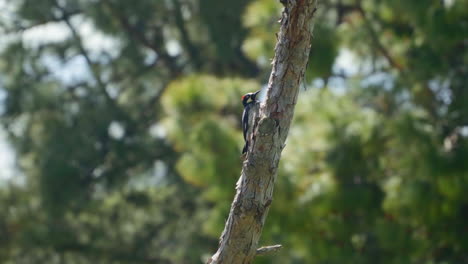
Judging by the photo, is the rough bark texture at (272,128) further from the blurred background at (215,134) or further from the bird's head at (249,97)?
the blurred background at (215,134)

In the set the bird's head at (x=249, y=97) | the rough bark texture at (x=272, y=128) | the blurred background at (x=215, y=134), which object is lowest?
the rough bark texture at (x=272, y=128)

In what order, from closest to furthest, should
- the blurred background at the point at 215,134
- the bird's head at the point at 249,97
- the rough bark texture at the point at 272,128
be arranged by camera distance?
the rough bark texture at the point at 272,128 → the bird's head at the point at 249,97 → the blurred background at the point at 215,134

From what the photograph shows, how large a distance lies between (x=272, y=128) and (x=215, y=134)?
389 cm

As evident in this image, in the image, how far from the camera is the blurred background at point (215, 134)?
689 cm

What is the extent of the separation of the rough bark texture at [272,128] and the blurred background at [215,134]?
367 cm

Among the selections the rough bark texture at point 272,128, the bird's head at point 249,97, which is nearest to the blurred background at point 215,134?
the bird's head at point 249,97

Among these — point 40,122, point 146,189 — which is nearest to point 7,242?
point 40,122

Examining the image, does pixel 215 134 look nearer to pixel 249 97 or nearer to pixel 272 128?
pixel 249 97

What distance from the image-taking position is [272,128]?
2.95 m

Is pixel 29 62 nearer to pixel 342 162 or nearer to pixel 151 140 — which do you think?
pixel 151 140

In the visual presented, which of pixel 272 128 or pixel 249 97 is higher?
pixel 249 97

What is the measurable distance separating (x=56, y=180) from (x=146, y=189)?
5.84ft

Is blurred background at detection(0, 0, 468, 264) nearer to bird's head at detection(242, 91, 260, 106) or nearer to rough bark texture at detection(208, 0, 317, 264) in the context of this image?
bird's head at detection(242, 91, 260, 106)

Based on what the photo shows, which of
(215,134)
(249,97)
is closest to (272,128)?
(249,97)
